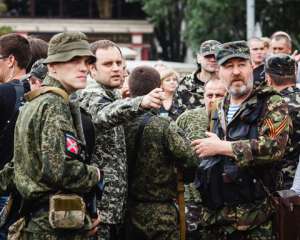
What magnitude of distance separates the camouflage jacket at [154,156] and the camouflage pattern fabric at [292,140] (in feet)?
3.96

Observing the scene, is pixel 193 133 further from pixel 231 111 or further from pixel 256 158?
pixel 256 158

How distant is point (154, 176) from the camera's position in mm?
6887

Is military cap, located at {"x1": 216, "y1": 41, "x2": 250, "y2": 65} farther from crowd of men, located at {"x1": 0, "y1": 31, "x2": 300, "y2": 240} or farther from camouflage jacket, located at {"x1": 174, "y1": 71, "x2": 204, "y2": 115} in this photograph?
camouflage jacket, located at {"x1": 174, "y1": 71, "x2": 204, "y2": 115}

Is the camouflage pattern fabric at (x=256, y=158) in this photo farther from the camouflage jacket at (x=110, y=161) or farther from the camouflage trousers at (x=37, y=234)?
the camouflage trousers at (x=37, y=234)

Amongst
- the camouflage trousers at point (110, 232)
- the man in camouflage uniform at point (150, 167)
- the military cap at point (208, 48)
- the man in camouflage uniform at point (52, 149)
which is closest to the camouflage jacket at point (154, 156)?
the man in camouflage uniform at point (150, 167)

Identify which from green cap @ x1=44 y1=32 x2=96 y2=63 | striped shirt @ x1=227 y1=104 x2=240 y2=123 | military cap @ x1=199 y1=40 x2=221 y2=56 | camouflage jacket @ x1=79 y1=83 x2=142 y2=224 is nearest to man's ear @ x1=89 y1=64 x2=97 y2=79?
camouflage jacket @ x1=79 y1=83 x2=142 y2=224

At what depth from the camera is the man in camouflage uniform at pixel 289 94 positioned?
25.0ft

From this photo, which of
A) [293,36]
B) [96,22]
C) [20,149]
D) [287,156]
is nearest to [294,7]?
[293,36]

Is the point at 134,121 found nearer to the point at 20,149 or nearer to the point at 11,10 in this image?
the point at 20,149

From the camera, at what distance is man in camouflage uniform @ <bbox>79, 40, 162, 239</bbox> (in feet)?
21.2

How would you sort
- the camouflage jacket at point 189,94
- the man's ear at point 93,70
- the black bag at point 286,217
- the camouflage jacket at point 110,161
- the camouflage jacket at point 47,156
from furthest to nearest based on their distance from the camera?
the camouflage jacket at point 189,94 → the man's ear at point 93,70 → the camouflage jacket at point 110,161 → the black bag at point 286,217 → the camouflage jacket at point 47,156

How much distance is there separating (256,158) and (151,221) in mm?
1171

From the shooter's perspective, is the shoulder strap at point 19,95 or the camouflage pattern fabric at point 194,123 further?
the camouflage pattern fabric at point 194,123

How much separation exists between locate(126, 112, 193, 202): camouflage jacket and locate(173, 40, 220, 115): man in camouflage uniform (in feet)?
8.31
